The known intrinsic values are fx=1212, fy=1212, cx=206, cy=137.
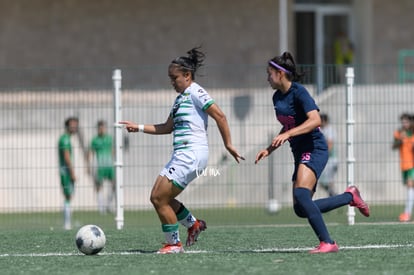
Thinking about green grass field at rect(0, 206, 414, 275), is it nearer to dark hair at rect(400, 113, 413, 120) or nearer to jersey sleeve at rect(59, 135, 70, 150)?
jersey sleeve at rect(59, 135, 70, 150)

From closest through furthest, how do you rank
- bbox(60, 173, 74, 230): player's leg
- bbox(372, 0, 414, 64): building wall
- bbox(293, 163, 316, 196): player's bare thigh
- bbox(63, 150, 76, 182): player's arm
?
bbox(293, 163, 316, 196): player's bare thigh → bbox(60, 173, 74, 230): player's leg → bbox(63, 150, 76, 182): player's arm → bbox(372, 0, 414, 64): building wall

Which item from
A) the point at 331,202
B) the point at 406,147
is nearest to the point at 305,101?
the point at 331,202

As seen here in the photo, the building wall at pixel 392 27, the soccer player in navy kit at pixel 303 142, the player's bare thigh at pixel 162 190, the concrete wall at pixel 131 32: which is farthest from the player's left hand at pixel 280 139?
the building wall at pixel 392 27

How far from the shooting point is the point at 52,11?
27609 mm

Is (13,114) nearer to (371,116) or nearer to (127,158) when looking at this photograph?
(127,158)

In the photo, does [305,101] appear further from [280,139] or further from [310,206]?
[310,206]

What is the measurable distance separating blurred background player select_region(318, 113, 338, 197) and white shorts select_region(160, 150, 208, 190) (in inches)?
279

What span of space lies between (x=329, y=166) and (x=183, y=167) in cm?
818

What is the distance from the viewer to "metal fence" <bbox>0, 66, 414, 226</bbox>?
723 inches

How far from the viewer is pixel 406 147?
798 inches

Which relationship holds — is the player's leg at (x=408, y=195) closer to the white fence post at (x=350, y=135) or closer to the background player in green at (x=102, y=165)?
the white fence post at (x=350, y=135)

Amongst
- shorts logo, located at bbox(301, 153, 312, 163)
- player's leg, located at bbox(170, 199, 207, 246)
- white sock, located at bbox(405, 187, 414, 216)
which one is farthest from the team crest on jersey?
white sock, located at bbox(405, 187, 414, 216)

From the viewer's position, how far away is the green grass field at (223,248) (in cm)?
1074

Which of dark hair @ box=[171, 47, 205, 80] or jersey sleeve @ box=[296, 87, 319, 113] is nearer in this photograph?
jersey sleeve @ box=[296, 87, 319, 113]
